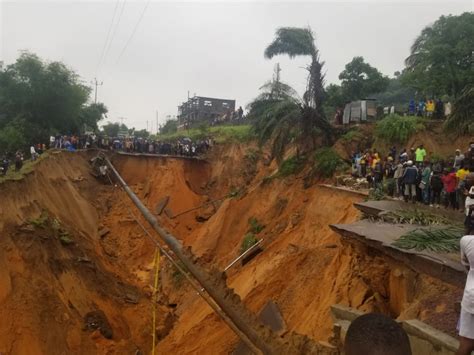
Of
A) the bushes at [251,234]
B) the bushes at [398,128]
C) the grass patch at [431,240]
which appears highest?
the bushes at [398,128]

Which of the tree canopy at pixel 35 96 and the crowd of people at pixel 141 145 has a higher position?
the tree canopy at pixel 35 96

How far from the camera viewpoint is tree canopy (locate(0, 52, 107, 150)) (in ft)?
97.6

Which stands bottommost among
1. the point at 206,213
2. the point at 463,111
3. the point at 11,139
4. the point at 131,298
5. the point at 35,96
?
the point at 131,298

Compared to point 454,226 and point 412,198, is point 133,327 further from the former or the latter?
point 454,226

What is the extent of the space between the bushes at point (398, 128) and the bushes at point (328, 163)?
230 centimetres

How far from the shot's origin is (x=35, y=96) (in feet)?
99.1

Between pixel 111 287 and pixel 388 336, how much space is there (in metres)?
15.8

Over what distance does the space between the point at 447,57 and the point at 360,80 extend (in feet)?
15.9

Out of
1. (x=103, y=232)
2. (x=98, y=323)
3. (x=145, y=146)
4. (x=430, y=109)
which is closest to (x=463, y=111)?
(x=430, y=109)

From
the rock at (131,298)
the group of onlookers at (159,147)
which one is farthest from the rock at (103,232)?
the group of onlookers at (159,147)

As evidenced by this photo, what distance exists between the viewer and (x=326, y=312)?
9.55m

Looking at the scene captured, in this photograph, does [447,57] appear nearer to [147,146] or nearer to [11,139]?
[147,146]

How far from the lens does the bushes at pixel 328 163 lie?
17.7 metres

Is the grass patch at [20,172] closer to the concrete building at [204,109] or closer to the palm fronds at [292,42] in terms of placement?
the palm fronds at [292,42]
